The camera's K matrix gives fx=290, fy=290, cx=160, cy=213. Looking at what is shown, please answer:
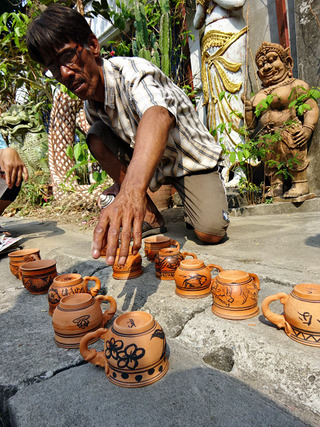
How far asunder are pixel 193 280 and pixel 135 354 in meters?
0.59

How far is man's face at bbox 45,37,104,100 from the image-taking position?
A: 1726 millimetres

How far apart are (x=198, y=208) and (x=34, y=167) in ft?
18.3

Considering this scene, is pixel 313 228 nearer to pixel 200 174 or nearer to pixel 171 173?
pixel 200 174

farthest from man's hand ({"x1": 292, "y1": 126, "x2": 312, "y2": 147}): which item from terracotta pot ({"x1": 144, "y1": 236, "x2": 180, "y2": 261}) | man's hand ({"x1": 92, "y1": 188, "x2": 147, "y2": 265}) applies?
man's hand ({"x1": 92, "y1": 188, "x2": 147, "y2": 265})

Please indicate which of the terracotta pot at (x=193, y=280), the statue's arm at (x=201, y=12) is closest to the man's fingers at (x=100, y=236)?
the terracotta pot at (x=193, y=280)

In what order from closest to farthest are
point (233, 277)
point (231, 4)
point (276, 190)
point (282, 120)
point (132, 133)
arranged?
1. point (233, 277)
2. point (132, 133)
3. point (282, 120)
4. point (276, 190)
5. point (231, 4)

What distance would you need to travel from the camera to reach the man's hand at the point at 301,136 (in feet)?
10.6

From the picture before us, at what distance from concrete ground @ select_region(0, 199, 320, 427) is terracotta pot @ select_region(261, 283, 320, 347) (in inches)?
1.2

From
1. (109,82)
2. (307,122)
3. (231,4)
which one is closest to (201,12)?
(231,4)

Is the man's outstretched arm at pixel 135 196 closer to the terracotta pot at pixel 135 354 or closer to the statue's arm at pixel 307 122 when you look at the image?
the terracotta pot at pixel 135 354

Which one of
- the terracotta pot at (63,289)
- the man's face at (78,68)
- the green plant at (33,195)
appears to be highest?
the man's face at (78,68)

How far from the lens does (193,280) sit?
1432mm

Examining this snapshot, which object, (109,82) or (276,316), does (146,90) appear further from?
(276,316)

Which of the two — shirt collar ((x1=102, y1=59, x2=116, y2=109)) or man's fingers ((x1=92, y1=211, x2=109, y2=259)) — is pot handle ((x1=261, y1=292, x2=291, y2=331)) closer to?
man's fingers ((x1=92, y1=211, x2=109, y2=259))
